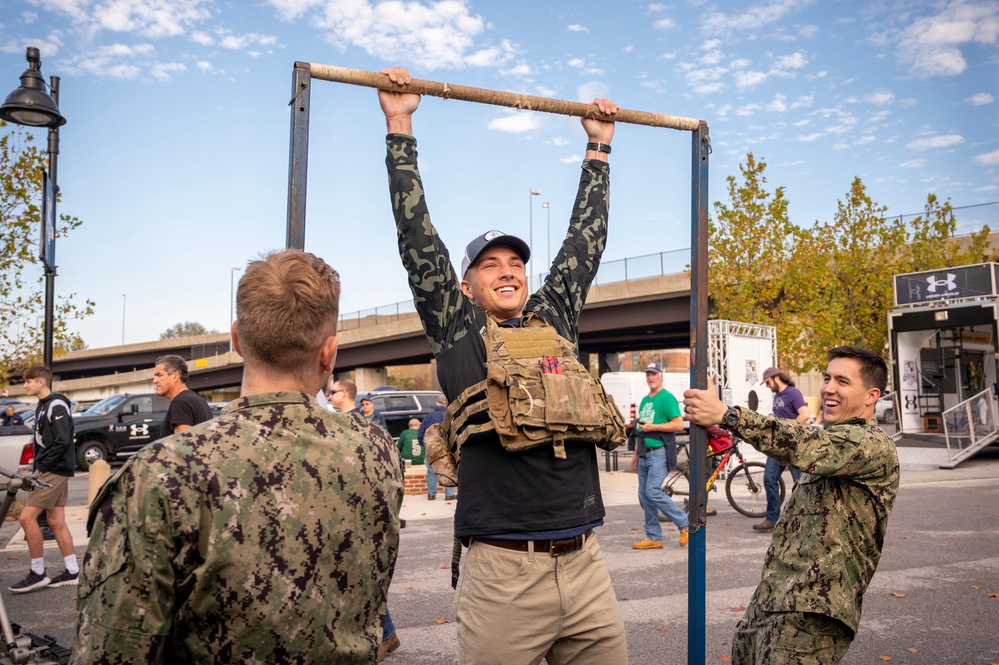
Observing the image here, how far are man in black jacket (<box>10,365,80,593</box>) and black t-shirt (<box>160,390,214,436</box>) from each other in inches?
55.7

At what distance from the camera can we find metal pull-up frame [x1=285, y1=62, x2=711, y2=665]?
3.04 metres

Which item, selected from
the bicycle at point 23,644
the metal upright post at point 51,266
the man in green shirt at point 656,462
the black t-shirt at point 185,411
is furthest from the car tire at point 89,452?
the bicycle at point 23,644

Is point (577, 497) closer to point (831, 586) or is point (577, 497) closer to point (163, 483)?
point (831, 586)

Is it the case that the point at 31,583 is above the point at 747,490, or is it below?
below

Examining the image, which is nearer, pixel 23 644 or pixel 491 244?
pixel 491 244

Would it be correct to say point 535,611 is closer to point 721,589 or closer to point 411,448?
point 721,589

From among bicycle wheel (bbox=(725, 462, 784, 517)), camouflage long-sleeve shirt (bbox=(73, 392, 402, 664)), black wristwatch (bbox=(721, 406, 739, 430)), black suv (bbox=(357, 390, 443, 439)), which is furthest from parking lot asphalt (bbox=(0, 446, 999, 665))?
black suv (bbox=(357, 390, 443, 439))

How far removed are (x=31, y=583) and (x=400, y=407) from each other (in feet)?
54.3

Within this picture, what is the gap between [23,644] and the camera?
4625mm

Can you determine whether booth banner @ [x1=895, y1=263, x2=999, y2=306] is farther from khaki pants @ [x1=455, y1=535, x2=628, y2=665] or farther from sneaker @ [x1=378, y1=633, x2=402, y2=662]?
khaki pants @ [x1=455, y1=535, x2=628, y2=665]

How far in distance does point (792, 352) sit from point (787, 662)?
26.2 m

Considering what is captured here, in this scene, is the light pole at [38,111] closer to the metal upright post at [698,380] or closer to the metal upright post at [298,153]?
the metal upright post at [298,153]

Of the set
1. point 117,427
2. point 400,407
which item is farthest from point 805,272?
point 117,427

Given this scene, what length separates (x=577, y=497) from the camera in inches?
108
